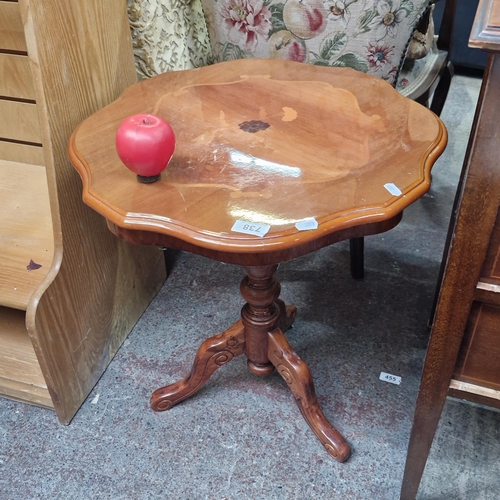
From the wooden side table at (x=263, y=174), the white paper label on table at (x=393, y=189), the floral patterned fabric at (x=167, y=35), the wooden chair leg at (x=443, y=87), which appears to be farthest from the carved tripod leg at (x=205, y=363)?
the wooden chair leg at (x=443, y=87)

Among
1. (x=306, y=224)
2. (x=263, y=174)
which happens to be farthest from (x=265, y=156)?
(x=306, y=224)

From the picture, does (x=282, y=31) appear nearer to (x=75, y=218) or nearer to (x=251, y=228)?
(x=75, y=218)

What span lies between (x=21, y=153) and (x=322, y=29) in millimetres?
825

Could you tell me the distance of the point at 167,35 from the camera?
1303 mm

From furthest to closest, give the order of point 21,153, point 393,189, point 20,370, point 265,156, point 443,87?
point 443,87
point 21,153
point 20,370
point 265,156
point 393,189

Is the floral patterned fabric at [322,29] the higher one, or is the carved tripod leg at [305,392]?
the floral patterned fabric at [322,29]

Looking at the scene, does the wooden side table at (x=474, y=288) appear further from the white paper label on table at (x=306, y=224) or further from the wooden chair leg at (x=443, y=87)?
the wooden chair leg at (x=443, y=87)

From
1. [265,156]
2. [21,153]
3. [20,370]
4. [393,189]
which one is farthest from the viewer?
[21,153]

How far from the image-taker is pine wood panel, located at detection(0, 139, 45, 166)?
139 cm

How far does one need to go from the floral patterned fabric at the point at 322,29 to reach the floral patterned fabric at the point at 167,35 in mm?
48

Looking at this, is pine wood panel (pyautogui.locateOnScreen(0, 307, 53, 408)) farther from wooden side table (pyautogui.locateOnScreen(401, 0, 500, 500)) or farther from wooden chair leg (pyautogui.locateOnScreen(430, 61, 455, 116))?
wooden chair leg (pyautogui.locateOnScreen(430, 61, 455, 116))

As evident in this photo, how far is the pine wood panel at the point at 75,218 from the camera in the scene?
0.95m

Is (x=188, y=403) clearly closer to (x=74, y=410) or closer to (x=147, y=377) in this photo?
(x=147, y=377)

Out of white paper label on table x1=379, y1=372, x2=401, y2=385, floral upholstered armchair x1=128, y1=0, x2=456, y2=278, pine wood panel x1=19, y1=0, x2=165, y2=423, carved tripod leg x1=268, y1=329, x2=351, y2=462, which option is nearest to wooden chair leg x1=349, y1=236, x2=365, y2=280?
floral upholstered armchair x1=128, y1=0, x2=456, y2=278
